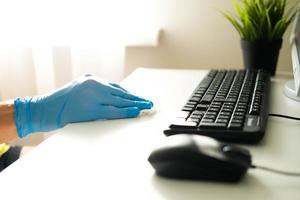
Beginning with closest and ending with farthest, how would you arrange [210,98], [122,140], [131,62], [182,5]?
1. [122,140]
2. [210,98]
3. [182,5]
4. [131,62]

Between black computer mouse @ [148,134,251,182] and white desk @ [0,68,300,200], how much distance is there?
1cm

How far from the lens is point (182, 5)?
138 centimetres

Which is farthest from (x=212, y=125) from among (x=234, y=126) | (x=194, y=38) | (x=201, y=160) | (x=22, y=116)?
(x=194, y=38)

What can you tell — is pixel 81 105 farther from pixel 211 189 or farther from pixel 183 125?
pixel 211 189

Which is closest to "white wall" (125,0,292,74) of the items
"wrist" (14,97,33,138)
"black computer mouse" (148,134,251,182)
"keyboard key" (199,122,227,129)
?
"wrist" (14,97,33,138)

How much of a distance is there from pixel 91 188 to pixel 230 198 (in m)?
0.16

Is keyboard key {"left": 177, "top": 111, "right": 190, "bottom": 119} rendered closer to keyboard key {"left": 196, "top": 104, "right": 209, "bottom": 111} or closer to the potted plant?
keyboard key {"left": 196, "top": 104, "right": 209, "bottom": 111}

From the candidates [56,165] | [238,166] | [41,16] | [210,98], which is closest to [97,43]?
[41,16]

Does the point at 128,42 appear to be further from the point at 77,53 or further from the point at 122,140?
the point at 122,140

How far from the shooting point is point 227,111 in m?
0.65

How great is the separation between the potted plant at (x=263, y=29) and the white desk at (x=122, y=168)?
37cm

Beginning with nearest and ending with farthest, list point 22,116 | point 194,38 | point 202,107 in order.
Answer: point 202,107
point 22,116
point 194,38

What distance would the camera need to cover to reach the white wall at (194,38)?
1.37 m

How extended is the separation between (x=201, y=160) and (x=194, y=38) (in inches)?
39.5
